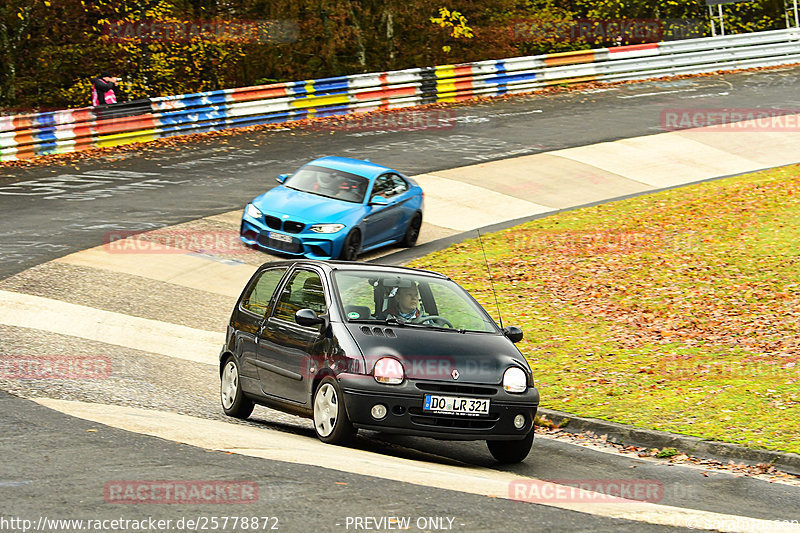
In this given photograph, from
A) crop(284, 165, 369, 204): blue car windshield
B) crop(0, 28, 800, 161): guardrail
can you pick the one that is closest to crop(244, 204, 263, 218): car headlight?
crop(284, 165, 369, 204): blue car windshield

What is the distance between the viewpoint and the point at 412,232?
66.9 ft

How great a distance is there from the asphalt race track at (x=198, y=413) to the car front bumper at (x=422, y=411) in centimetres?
30

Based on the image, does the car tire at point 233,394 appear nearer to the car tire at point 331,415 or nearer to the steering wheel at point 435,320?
the car tire at point 331,415

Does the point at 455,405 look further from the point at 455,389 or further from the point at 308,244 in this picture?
the point at 308,244

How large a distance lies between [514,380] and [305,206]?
10.3m

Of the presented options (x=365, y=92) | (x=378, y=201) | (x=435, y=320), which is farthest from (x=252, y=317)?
(x=365, y=92)

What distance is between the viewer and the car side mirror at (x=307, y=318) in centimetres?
912

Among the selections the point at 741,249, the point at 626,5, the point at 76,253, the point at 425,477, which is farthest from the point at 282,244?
the point at 626,5

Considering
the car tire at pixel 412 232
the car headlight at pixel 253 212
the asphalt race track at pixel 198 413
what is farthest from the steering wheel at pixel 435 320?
the car tire at pixel 412 232

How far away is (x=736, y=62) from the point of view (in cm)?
3988

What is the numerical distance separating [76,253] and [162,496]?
1246 cm

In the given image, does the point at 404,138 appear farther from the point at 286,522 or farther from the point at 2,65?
the point at 286,522

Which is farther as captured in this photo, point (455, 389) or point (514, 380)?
point (514, 380)

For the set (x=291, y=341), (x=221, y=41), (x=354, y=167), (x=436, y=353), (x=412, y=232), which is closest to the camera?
(x=436, y=353)
